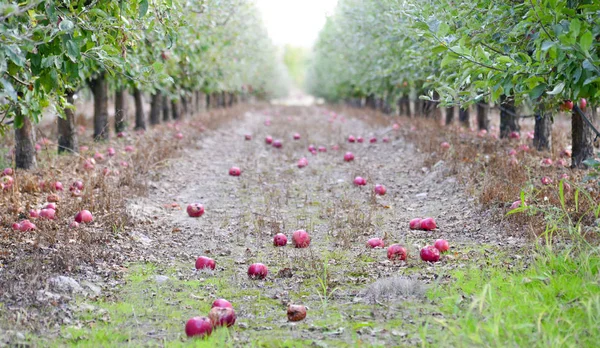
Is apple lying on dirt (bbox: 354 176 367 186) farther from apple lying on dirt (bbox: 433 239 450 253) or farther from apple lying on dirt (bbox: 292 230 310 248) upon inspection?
apple lying on dirt (bbox: 433 239 450 253)

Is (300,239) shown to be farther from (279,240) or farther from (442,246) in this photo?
(442,246)

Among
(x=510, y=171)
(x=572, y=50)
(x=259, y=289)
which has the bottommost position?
(x=259, y=289)

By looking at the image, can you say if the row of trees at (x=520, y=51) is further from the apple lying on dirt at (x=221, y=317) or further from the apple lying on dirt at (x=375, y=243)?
the apple lying on dirt at (x=221, y=317)

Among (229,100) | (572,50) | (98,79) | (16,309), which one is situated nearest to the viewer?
(572,50)

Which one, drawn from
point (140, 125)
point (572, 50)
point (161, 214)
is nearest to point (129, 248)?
point (161, 214)

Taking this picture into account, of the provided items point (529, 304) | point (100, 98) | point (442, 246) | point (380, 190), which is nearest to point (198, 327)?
point (529, 304)

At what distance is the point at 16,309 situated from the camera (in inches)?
151

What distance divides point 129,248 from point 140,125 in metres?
10.2

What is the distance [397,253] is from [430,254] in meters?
0.29

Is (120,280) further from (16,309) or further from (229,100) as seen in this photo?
(229,100)

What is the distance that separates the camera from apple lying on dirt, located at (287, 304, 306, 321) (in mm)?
3891

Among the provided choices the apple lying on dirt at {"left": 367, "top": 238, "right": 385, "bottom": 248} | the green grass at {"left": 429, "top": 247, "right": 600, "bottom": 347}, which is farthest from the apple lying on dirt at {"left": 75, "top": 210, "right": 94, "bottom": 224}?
the green grass at {"left": 429, "top": 247, "right": 600, "bottom": 347}

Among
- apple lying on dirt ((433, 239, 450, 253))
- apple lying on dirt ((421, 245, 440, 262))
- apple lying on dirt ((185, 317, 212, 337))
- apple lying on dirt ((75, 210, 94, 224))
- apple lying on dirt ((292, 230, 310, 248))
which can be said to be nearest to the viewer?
apple lying on dirt ((185, 317, 212, 337))

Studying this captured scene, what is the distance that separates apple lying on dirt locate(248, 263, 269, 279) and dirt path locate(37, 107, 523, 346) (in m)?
0.09
